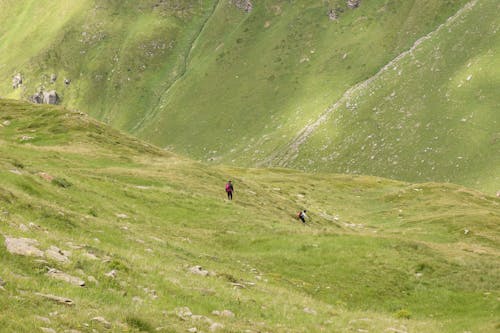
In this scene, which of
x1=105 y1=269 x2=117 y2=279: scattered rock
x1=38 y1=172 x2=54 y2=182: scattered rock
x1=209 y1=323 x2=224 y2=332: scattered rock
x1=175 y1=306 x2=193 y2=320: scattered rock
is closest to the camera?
x1=209 y1=323 x2=224 y2=332: scattered rock

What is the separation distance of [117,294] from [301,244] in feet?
78.9

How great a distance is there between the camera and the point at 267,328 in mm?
19672

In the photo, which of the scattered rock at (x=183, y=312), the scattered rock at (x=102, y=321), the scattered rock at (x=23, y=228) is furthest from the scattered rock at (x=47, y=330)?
the scattered rock at (x=23, y=228)

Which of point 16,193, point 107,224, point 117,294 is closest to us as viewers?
point 117,294

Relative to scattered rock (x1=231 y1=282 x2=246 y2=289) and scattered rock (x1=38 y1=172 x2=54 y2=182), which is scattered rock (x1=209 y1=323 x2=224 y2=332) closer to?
scattered rock (x1=231 y1=282 x2=246 y2=289)

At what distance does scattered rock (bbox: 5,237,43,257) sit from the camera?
60.2 ft

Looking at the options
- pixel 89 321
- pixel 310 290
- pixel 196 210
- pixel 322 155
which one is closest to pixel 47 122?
pixel 196 210

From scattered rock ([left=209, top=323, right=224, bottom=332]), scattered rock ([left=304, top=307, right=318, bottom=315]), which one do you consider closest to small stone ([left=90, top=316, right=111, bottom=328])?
scattered rock ([left=209, top=323, right=224, bottom=332])

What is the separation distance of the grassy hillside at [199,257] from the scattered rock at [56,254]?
0.17m

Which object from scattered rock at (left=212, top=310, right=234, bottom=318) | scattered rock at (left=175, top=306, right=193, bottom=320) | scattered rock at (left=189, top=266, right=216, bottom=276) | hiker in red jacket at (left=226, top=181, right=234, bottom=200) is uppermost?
hiker in red jacket at (left=226, top=181, right=234, bottom=200)

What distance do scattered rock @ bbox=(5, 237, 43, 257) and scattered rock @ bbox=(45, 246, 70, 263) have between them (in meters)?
0.33

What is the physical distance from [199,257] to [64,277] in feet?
46.8

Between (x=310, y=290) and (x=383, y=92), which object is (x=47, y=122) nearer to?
(x=310, y=290)

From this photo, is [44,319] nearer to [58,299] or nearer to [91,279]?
[58,299]
